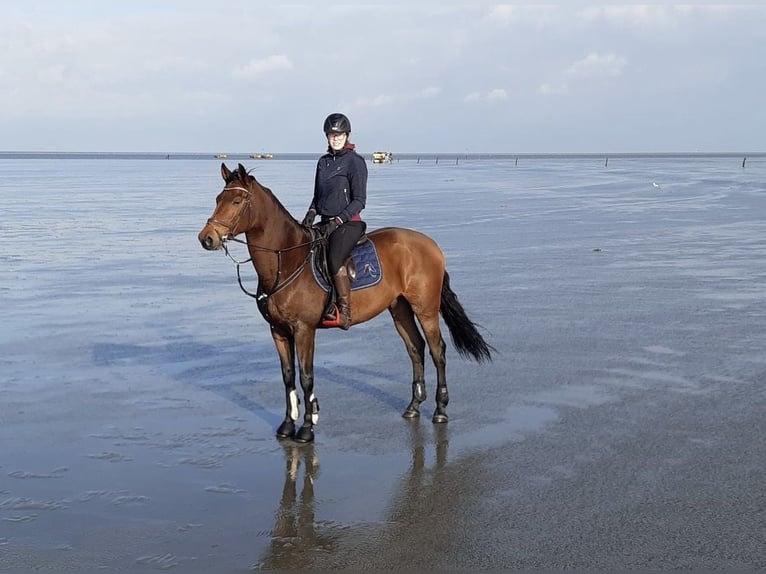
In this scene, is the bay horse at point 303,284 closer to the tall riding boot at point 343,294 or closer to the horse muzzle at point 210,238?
the horse muzzle at point 210,238

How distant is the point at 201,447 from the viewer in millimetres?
7621

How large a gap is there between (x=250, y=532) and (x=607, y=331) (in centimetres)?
704

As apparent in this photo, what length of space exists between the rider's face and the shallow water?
2.41 metres

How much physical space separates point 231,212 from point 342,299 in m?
1.26

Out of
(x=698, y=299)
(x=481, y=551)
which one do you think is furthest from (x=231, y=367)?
(x=698, y=299)

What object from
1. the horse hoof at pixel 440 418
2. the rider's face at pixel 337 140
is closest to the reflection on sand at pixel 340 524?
the horse hoof at pixel 440 418

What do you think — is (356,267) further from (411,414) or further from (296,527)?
(296,527)

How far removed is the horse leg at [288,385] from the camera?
7965 mm

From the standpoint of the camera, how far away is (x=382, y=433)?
320 inches

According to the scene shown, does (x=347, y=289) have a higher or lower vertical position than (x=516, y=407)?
higher

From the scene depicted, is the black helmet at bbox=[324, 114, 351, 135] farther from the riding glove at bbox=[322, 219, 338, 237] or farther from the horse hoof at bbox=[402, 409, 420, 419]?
the horse hoof at bbox=[402, 409, 420, 419]

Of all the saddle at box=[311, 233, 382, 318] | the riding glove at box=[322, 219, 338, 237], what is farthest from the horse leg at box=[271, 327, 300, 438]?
the riding glove at box=[322, 219, 338, 237]

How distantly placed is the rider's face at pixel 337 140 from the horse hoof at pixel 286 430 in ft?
7.83

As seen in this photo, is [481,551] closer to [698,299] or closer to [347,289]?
[347,289]
